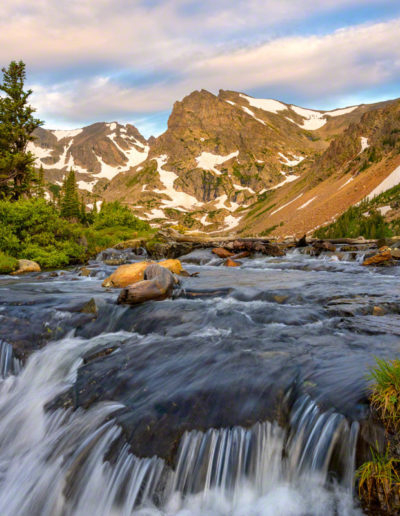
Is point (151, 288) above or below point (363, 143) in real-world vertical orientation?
below

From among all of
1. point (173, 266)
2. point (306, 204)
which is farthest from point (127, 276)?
point (306, 204)

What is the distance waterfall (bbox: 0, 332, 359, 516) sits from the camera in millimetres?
3893

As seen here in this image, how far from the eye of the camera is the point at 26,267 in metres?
20.1

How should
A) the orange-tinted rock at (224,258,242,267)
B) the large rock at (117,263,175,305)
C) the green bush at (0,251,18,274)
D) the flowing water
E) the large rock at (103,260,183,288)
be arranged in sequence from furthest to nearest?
the orange-tinted rock at (224,258,242,267) < the green bush at (0,251,18,274) < the large rock at (103,260,183,288) < the large rock at (117,263,175,305) < the flowing water

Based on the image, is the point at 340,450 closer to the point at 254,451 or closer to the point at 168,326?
the point at 254,451

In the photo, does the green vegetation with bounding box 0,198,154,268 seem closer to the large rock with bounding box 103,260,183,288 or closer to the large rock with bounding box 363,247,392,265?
the large rock with bounding box 103,260,183,288

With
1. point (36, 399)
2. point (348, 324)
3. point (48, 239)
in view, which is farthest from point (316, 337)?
point (48, 239)

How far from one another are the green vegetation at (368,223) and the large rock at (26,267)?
27.4 metres

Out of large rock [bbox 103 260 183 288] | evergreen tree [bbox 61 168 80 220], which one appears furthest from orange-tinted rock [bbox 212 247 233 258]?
evergreen tree [bbox 61 168 80 220]

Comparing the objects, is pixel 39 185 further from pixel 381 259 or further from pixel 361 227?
pixel 381 259

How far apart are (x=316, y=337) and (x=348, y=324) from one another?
1.14m

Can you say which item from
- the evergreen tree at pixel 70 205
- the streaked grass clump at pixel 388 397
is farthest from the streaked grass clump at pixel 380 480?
the evergreen tree at pixel 70 205

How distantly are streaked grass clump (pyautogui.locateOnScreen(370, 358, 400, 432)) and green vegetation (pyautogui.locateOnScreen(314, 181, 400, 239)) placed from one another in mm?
28498

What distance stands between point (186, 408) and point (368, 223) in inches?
1288
